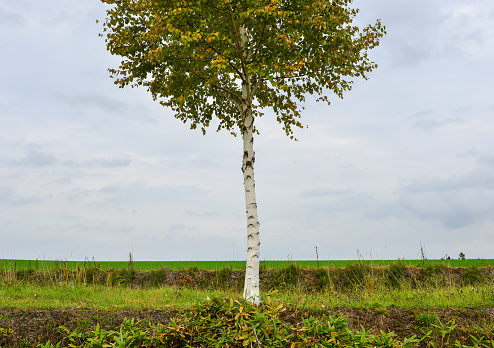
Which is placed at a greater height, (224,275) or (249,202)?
(249,202)

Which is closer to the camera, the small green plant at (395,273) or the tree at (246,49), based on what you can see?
→ the tree at (246,49)

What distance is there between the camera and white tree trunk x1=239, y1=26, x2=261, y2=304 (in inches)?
379

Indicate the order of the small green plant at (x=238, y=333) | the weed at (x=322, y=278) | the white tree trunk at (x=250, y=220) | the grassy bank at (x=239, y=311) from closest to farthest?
the small green plant at (x=238, y=333), the grassy bank at (x=239, y=311), the white tree trunk at (x=250, y=220), the weed at (x=322, y=278)

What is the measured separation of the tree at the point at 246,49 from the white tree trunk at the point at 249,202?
0.02 m

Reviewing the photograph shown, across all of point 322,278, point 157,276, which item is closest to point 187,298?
point 157,276

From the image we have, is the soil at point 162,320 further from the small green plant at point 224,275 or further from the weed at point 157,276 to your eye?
the weed at point 157,276

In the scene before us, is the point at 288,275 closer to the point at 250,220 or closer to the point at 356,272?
the point at 356,272

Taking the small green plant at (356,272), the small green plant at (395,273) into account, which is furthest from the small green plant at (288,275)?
the small green plant at (395,273)

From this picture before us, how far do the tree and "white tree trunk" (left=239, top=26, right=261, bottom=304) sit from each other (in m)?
0.02

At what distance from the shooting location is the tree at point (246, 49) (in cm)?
959

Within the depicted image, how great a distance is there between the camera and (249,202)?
10.1 m

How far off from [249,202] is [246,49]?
13.8 feet

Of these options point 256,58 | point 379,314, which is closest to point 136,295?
point 379,314

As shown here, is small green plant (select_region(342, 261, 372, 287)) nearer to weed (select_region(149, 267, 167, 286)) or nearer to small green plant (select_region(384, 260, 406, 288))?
small green plant (select_region(384, 260, 406, 288))
